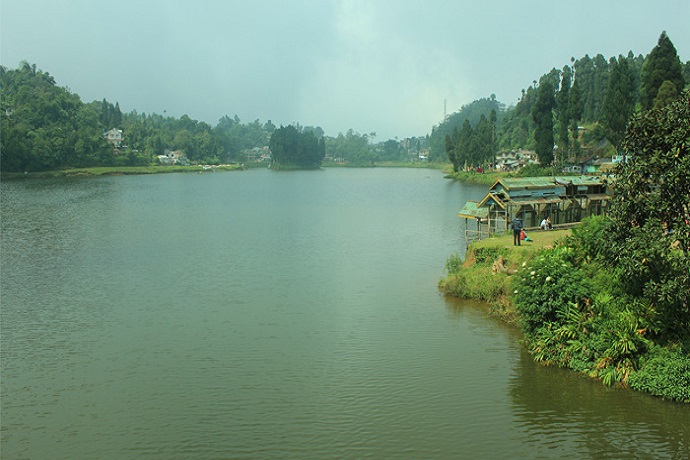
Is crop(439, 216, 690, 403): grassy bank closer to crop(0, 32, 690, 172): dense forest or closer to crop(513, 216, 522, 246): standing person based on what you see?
crop(513, 216, 522, 246): standing person

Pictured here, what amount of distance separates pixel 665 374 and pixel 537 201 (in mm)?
22444

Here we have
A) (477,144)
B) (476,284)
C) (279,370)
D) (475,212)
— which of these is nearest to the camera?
(279,370)

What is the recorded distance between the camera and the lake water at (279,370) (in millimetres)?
17547

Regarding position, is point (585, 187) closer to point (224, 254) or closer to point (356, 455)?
point (224, 254)

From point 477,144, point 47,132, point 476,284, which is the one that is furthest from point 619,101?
point 47,132

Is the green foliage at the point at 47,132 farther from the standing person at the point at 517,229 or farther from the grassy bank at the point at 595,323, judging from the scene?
the grassy bank at the point at 595,323

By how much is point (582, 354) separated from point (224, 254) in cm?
2895

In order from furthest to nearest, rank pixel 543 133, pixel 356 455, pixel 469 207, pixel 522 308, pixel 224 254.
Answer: pixel 543 133
pixel 224 254
pixel 469 207
pixel 522 308
pixel 356 455

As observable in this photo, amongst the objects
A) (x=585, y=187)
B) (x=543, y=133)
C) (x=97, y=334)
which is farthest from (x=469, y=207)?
(x=543, y=133)

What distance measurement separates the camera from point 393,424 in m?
18.5

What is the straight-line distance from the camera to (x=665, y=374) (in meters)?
19.0

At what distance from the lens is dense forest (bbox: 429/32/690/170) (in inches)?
2549

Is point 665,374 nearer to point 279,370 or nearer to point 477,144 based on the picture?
point 279,370

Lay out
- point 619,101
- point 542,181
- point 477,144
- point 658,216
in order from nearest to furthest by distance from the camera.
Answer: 1. point 658,216
2. point 542,181
3. point 619,101
4. point 477,144
